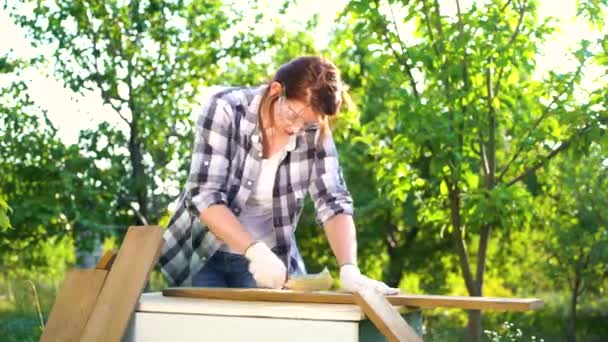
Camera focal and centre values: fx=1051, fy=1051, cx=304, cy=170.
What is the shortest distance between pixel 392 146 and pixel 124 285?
3981 mm

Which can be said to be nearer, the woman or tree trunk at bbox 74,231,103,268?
the woman

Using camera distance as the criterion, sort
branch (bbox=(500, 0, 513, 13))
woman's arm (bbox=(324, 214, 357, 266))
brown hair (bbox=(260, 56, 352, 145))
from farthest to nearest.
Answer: branch (bbox=(500, 0, 513, 13)) → woman's arm (bbox=(324, 214, 357, 266)) → brown hair (bbox=(260, 56, 352, 145))

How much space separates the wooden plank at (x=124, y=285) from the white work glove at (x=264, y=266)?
27 centimetres

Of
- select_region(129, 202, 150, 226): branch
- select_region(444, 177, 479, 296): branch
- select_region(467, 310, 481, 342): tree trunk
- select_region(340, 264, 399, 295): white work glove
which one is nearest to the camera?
select_region(340, 264, 399, 295): white work glove

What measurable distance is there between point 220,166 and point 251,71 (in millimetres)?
6820

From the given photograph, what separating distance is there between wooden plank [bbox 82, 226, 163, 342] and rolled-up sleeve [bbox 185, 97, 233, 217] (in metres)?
0.22

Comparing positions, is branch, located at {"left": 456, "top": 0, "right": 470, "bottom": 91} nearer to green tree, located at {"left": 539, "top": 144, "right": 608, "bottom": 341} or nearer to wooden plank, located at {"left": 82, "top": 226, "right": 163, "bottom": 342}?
green tree, located at {"left": 539, "top": 144, "right": 608, "bottom": 341}

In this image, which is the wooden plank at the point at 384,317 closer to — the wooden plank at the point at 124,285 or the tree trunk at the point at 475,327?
the wooden plank at the point at 124,285

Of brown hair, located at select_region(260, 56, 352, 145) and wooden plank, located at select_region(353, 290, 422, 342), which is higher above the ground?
brown hair, located at select_region(260, 56, 352, 145)

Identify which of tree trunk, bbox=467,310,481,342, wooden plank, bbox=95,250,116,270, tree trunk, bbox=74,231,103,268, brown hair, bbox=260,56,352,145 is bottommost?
tree trunk, bbox=467,310,481,342

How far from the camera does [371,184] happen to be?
11516mm

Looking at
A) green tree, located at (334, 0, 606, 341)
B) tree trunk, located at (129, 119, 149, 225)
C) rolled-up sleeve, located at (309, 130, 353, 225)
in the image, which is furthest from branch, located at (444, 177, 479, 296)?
tree trunk, located at (129, 119, 149, 225)

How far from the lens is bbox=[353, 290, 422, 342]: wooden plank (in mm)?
2564

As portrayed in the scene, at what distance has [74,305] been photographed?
121 inches
